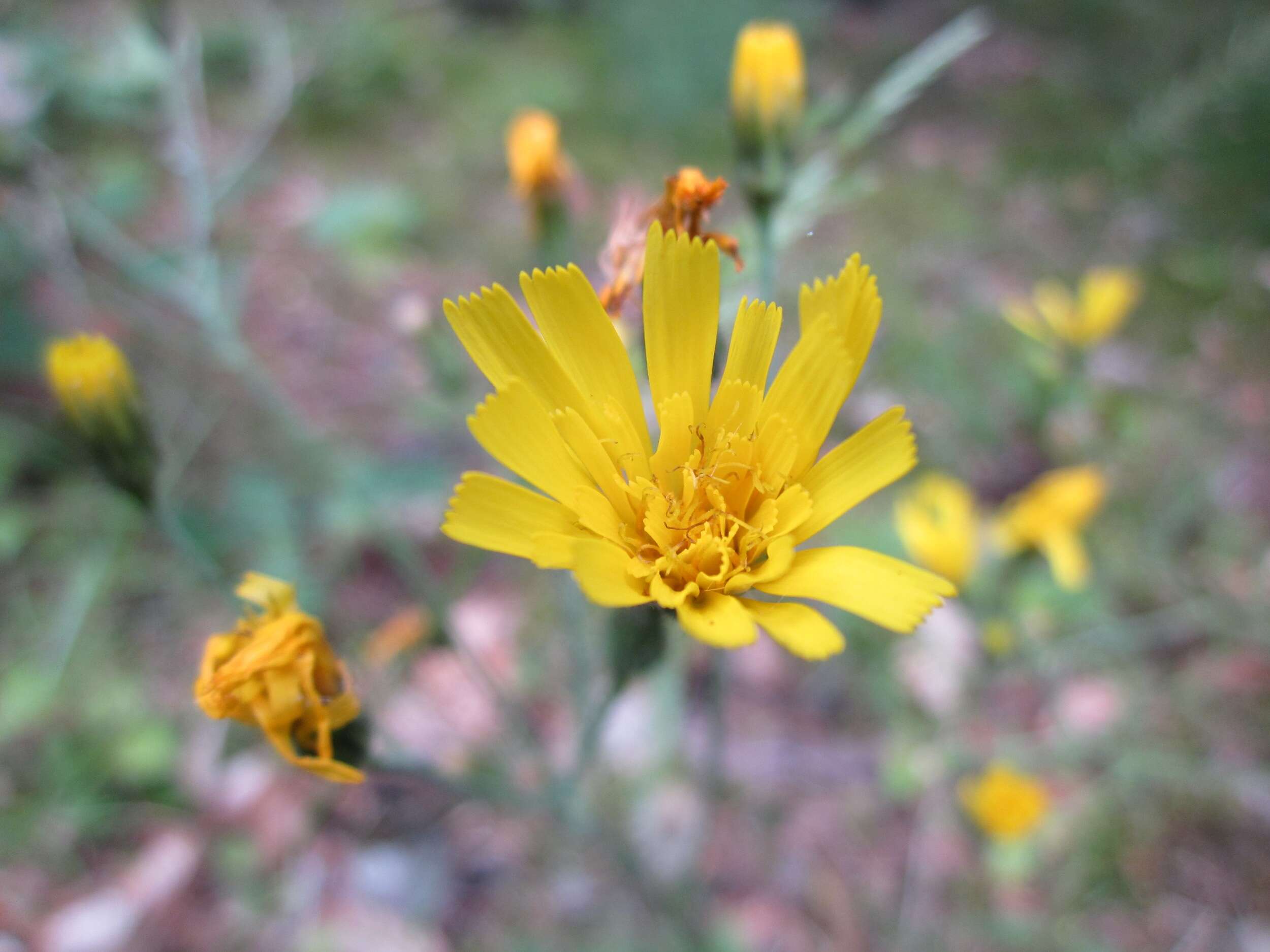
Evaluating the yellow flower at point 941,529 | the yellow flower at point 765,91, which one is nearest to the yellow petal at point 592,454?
the yellow flower at point 765,91

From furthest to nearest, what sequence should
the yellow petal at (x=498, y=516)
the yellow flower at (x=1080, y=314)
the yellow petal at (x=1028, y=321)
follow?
the yellow flower at (x=1080, y=314), the yellow petal at (x=1028, y=321), the yellow petal at (x=498, y=516)

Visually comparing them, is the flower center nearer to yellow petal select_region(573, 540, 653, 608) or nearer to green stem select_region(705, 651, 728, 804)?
yellow petal select_region(573, 540, 653, 608)

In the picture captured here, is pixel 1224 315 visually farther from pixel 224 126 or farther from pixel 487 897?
pixel 224 126

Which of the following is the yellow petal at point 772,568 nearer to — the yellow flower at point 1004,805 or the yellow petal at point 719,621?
the yellow petal at point 719,621

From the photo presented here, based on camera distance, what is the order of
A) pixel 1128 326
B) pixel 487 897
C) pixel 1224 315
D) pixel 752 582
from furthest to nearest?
→ pixel 1128 326 < pixel 1224 315 < pixel 487 897 < pixel 752 582

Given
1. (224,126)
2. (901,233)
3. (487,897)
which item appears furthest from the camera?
(224,126)

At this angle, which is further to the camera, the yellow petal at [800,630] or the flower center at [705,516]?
the flower center at [705,516]

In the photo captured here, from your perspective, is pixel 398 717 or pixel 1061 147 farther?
pixel 1061 147

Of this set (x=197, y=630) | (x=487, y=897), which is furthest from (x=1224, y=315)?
(x=197, y=630)

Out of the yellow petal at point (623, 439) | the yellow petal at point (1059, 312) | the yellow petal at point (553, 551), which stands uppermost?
the yellow petal at point (553, 551)
